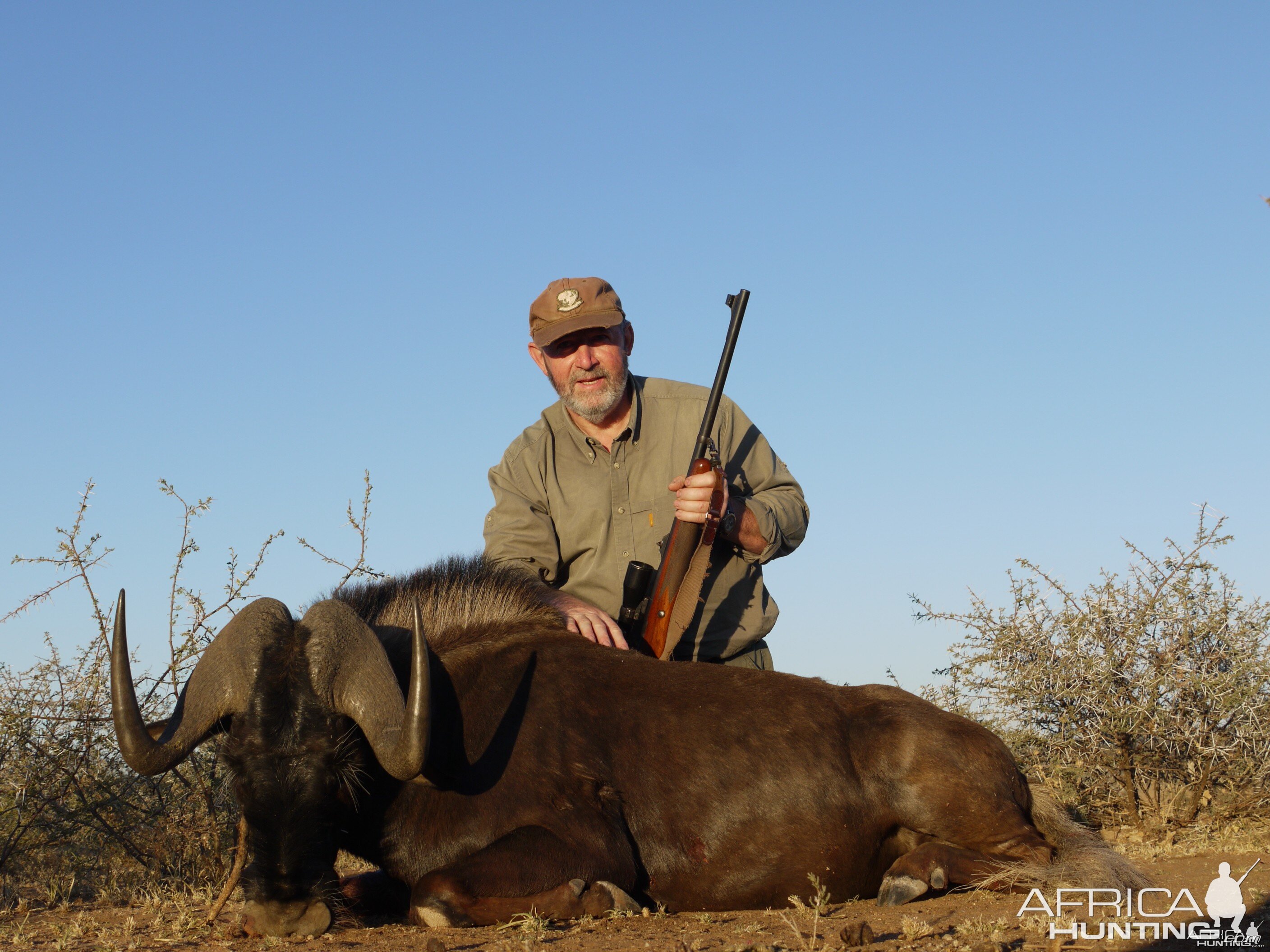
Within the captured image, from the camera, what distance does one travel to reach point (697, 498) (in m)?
6.09

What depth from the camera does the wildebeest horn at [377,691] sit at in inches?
172

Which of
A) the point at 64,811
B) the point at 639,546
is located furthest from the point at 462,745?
the point at 64,811

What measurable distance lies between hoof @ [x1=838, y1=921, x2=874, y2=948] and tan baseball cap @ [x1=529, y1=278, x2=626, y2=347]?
12.9ft

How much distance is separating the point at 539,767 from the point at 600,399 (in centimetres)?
259

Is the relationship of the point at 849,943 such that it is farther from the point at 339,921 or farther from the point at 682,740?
the point at 339,921

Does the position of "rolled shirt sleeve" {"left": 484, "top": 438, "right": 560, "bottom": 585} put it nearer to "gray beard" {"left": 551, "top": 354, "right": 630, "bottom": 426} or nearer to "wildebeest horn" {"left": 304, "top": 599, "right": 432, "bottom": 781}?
"gray beard" {"left": 551, "top": 354, "right": 630, "bottom": 426}

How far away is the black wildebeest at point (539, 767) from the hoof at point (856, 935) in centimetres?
119

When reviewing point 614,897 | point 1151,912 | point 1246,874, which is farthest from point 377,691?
point 1246,874

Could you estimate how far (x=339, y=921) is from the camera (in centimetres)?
446

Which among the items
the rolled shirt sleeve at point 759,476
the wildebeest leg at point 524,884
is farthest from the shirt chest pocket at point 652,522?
the wildebeest leg at point 524,884

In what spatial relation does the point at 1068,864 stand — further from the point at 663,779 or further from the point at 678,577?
the point at 678,577

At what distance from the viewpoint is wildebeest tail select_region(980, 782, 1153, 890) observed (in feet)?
16.4

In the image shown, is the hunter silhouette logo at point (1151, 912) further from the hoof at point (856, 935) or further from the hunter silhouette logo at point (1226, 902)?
the hoof at point (856, 935)

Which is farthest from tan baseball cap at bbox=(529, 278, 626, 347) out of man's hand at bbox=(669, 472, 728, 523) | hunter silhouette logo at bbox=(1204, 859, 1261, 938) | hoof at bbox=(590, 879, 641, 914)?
hunter silhouette logo at bbox=(1204, 859, 1261, 938)
